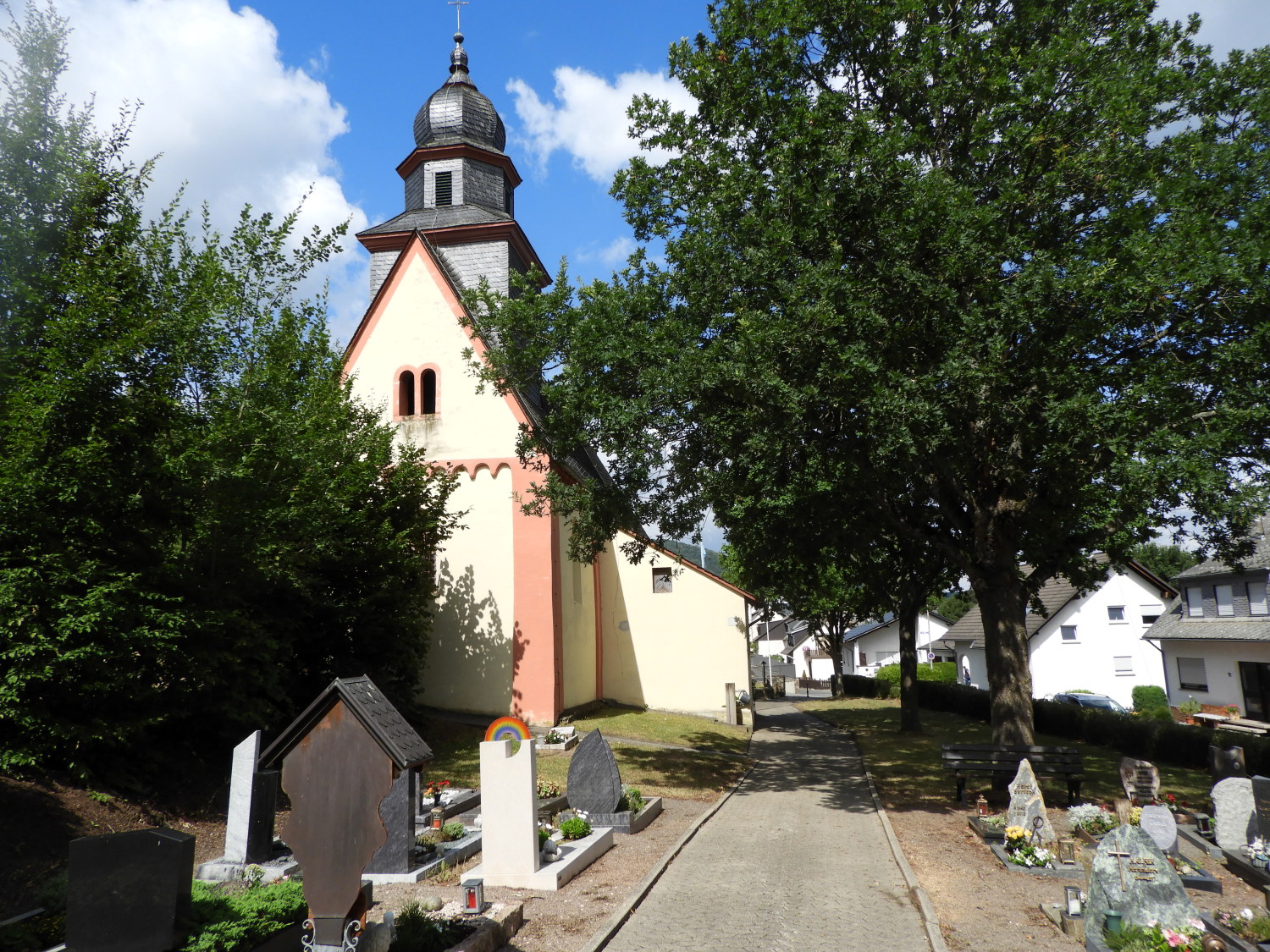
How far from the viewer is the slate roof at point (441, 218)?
83.1ft

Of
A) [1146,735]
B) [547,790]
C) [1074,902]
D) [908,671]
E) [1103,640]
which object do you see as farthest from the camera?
[1103,640]

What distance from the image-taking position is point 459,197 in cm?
2620

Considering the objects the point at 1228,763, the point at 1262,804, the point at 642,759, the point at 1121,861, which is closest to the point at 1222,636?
the point at 1228,763

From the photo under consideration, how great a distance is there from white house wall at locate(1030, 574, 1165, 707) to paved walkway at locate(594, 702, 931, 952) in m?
30.2

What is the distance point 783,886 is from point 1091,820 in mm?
4840

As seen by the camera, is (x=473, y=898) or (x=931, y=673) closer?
(x=473, y=898)

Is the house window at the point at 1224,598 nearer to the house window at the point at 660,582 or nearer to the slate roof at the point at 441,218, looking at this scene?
the house window at the point at 660,582

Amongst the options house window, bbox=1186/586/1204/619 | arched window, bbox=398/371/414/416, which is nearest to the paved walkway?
arched window, bbox=398/371/414/416

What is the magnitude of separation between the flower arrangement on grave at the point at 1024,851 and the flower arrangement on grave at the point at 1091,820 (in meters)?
1.46

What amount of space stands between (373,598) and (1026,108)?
14.6 m

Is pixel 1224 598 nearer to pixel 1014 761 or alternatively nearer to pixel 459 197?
pixel 1014 761

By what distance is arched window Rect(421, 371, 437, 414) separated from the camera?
23.7 m

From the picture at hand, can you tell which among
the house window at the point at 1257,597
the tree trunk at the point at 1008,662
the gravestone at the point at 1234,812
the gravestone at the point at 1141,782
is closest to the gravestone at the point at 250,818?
the tree trunk at the point at 1008,662

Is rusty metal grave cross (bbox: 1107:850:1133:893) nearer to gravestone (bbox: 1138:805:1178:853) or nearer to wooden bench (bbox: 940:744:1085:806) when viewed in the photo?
gravestone (bbox: 1138:805:1178:853)
